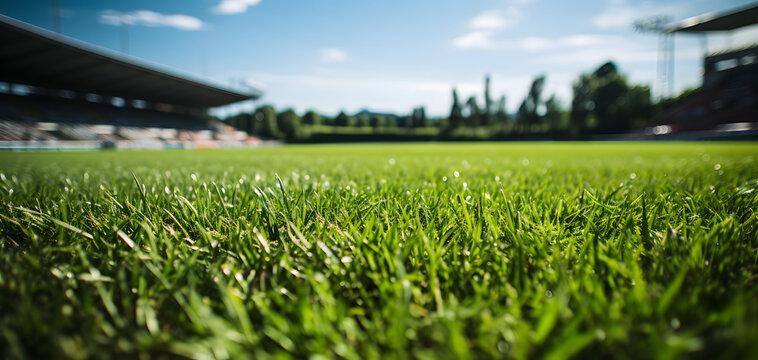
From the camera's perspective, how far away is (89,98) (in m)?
31.3

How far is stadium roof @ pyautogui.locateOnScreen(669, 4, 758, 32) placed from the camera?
103 ft

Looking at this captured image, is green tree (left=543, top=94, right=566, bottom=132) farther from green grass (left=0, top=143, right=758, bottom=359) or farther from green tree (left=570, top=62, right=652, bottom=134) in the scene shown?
green grass (left=0, top=143, right=758, bottom=359)

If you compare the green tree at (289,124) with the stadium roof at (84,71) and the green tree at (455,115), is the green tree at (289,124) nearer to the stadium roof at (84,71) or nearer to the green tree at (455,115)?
the stadium roof at (84,71)

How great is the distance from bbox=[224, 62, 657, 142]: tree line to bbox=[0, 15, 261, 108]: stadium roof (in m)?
16.0

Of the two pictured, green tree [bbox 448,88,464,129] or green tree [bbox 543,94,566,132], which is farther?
green tree [bbox 448,88,464,129]

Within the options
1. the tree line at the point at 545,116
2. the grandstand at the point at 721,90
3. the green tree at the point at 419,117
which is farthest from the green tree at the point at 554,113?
the green tree at the point at 419,117

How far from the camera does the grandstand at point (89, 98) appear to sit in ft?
67.3

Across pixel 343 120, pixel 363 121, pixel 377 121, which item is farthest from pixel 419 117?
pixel 343 120

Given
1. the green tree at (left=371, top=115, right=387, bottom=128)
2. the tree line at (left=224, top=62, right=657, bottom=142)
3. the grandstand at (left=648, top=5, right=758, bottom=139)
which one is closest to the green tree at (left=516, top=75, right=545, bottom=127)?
the tree line at (left=224, top=62, right=657, bottom=142)

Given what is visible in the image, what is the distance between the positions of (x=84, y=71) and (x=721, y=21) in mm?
61481

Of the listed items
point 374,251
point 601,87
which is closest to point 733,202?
point 374,251

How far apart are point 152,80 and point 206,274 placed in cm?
3561

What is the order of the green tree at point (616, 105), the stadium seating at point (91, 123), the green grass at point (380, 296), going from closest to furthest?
1. the green grass at point (380, 296)
2. the stadium seating at point (91, 123)
3. the green tree at point (616, 105)

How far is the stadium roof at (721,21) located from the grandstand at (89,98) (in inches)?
1949
